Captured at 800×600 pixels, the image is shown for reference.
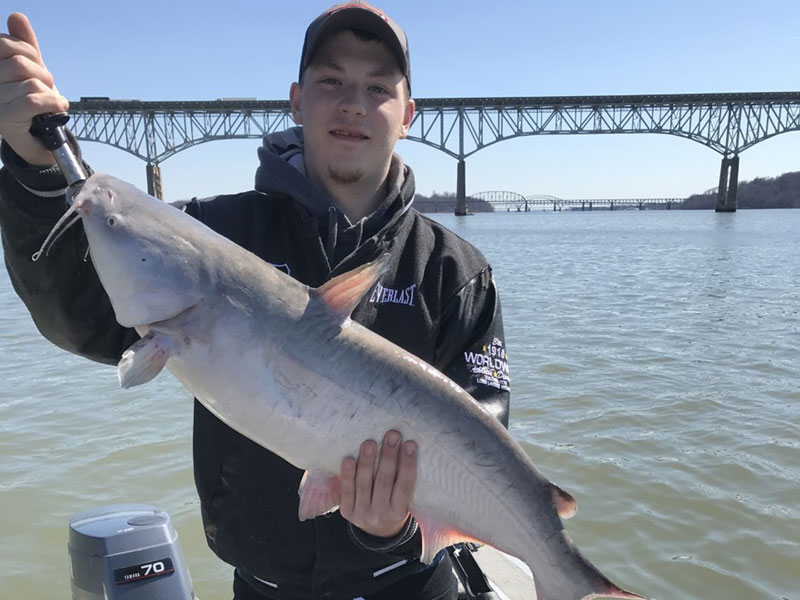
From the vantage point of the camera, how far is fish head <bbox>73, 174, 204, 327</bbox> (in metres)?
1.94

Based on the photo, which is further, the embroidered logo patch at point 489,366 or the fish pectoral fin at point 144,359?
the embroidered logo patch at point 489,366

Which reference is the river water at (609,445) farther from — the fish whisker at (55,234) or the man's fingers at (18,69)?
the man's fingers at (18,69)

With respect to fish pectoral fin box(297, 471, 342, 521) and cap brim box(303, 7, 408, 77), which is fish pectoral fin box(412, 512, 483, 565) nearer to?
fish pectoral fin box(297, 471, 342, 521)

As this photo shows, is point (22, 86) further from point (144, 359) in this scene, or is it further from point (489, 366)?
point (489, 366)

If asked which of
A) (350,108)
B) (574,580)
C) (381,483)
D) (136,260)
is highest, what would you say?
(350,108)

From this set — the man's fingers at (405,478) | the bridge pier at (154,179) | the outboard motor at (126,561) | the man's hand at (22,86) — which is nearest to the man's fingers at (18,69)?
the man's hand at (22,86)

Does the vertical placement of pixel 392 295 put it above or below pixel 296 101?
below

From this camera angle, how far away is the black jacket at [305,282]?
2.30 metres

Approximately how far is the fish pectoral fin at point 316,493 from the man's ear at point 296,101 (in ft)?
5.53

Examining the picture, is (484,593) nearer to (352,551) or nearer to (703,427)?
(352,551)

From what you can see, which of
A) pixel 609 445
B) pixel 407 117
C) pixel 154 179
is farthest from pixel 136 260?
pixel 154 179

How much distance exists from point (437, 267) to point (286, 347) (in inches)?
40.2

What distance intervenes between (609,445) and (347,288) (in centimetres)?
619

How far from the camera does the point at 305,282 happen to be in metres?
2.77
